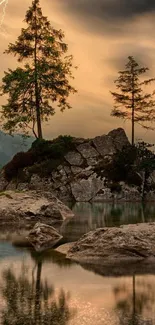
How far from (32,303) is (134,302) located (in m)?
1.49

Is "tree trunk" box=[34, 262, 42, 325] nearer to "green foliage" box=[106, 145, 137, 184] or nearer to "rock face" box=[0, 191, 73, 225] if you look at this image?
"rock face" box=[0, 191, 73, 225]

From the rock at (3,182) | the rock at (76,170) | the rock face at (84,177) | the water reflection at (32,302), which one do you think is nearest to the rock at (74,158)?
the rock face at (84,177)

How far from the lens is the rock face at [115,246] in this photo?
10523 millimetres

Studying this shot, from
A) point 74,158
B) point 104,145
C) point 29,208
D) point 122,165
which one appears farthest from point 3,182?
point 29,208

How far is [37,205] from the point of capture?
20.8 meters

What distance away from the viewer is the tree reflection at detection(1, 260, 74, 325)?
5.88 meters

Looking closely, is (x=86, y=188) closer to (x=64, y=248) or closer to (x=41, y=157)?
(x=41, y=157)

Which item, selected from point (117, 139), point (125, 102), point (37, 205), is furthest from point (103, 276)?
point (125, 102)

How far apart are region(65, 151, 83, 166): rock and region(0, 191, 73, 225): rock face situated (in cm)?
2662

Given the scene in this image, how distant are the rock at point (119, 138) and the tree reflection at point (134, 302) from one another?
4363 cm

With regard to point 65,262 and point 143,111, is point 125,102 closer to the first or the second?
point 143,111

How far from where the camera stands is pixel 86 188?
4503 cm

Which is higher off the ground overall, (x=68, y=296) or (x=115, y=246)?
(x=115, y=246)

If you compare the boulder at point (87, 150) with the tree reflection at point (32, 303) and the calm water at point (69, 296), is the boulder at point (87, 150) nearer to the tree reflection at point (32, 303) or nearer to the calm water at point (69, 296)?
the calm water at point (69, 296)
